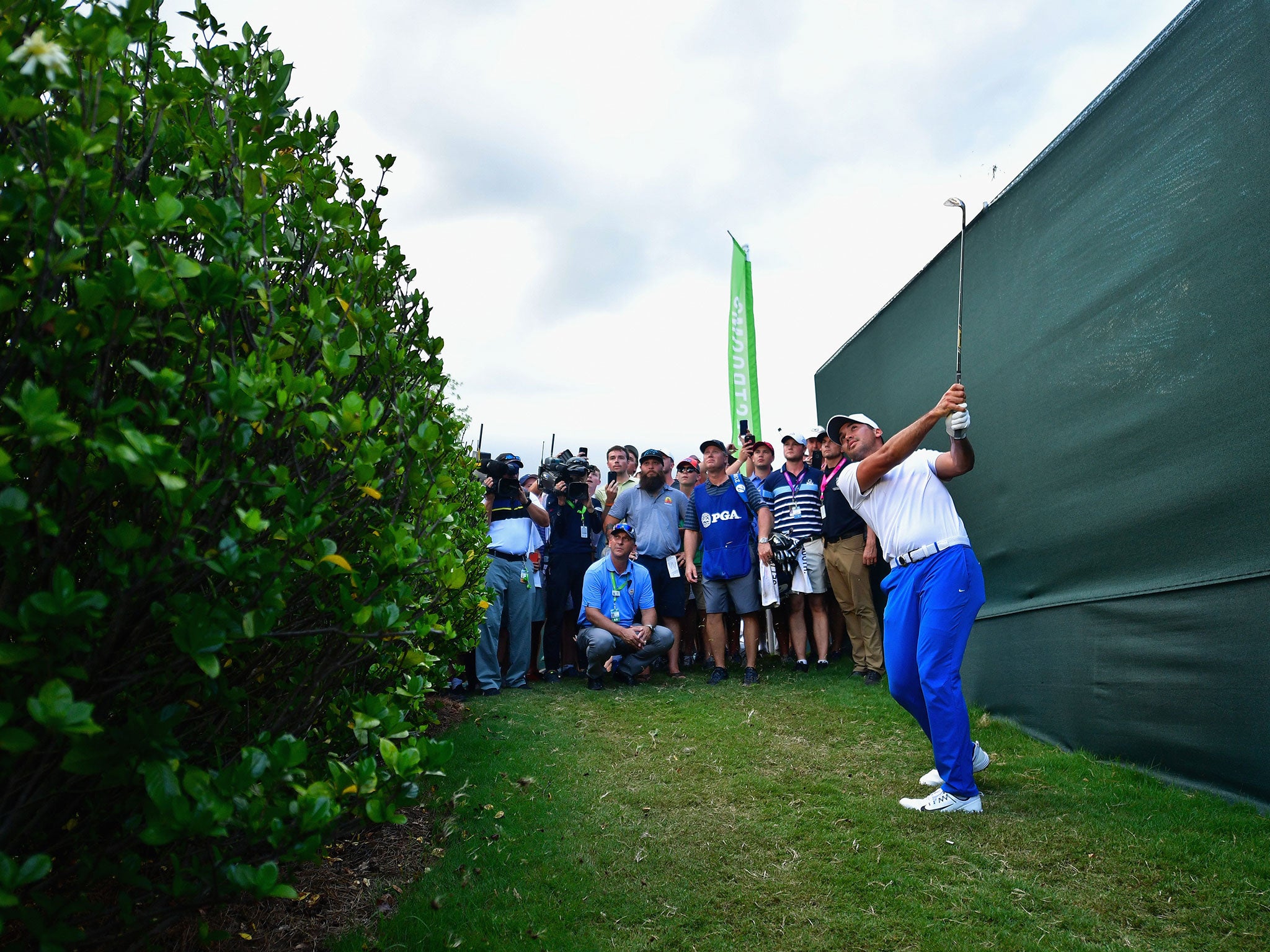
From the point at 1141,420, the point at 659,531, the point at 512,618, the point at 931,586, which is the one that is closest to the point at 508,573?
the point at 512,618

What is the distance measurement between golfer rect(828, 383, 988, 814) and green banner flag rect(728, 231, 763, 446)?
6.29 metres

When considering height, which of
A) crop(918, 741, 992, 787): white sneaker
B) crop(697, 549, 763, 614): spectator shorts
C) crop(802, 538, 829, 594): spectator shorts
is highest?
crop(802, 538, 829, 594): spectator shorts

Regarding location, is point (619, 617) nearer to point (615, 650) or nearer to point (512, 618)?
point (615, 650)

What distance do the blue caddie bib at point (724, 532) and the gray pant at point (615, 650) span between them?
76 centimetres

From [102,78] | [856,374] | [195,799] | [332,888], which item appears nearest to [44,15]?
[102,78]

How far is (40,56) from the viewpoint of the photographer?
1.18 metres

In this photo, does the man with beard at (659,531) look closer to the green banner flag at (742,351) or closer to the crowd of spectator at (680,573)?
the crowd of spectator at (680,573)

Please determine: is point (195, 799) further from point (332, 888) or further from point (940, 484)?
point (940, 484)

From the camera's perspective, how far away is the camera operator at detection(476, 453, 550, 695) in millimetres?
7602

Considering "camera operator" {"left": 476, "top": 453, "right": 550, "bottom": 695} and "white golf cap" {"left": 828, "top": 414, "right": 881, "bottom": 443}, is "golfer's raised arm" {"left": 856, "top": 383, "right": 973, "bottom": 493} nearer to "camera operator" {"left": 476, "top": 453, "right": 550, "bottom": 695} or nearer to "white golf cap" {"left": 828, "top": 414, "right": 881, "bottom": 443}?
"white golf cap" {"left": 828, "top": 414, "right": 881, "bottom": 443}

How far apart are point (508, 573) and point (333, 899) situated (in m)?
4.65

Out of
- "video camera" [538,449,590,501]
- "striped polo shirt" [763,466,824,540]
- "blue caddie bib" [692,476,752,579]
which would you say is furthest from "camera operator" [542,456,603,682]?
"striped polo shirt" [763,466,824,540]

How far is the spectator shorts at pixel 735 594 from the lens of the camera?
782 centimetres

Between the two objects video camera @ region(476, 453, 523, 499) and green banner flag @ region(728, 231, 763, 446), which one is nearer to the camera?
video camera @ region(476, 453, 523, 499)
